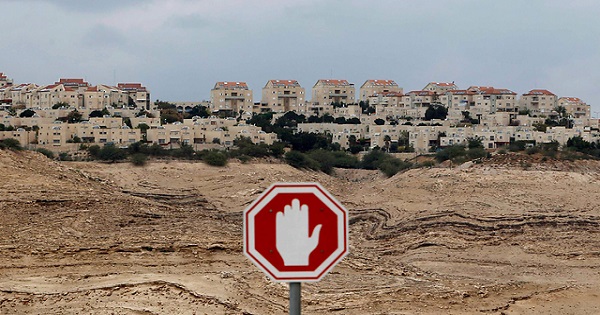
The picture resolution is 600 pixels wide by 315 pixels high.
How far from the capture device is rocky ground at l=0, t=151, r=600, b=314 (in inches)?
944

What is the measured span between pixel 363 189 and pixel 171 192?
9.59 meters

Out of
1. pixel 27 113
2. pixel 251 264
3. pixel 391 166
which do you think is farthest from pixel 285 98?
pixel 251 264

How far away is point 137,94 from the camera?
94.8 m

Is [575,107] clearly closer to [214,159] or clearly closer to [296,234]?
[214,159]

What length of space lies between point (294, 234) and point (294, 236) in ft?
0.04

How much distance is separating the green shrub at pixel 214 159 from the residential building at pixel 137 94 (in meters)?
41.7

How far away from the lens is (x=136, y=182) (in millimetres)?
44719

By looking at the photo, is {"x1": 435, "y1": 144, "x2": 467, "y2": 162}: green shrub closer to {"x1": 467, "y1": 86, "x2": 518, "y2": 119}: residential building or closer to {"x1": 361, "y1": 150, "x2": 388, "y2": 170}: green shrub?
{"x1": 361, "y1": 150, "x2": 388, "y2": 170}: green shrub

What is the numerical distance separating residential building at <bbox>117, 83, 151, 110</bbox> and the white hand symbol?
288ft

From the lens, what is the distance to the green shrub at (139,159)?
159 feet

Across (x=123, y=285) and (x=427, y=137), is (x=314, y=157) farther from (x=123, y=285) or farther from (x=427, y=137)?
(x=123, y=285)

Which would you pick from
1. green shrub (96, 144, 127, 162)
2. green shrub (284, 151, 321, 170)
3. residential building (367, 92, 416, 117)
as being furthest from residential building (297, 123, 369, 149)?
→ green shrub (96, 144, 127, 162)

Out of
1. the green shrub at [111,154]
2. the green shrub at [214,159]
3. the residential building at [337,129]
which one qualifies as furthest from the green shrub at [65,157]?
the residential building at [337,129]

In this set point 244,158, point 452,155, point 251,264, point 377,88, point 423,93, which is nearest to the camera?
point 251,264
